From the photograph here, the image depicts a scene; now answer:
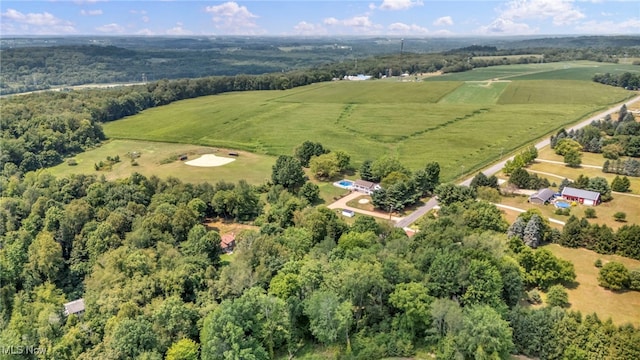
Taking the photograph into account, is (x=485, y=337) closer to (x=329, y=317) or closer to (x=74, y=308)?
(x=329, y=317)

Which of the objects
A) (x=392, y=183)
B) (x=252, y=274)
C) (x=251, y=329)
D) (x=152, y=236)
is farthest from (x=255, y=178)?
(x=251, y=329)

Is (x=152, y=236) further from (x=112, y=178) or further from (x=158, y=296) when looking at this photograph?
(x=112, y=178)

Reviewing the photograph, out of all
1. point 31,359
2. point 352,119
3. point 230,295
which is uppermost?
point 352,119

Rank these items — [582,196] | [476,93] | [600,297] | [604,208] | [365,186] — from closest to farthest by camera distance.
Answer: [600,297] < [604,208] < [582,196] < [365,186] < [476,93]

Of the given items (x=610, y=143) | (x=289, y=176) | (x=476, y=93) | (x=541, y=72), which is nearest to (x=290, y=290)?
(x=289, y=176)

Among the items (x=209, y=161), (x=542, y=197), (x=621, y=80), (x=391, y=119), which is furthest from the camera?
(x=621, y=80)

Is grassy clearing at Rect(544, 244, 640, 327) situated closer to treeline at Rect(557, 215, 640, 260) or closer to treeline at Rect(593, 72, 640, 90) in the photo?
treeline at Rect(557, 215, 640, 260)
